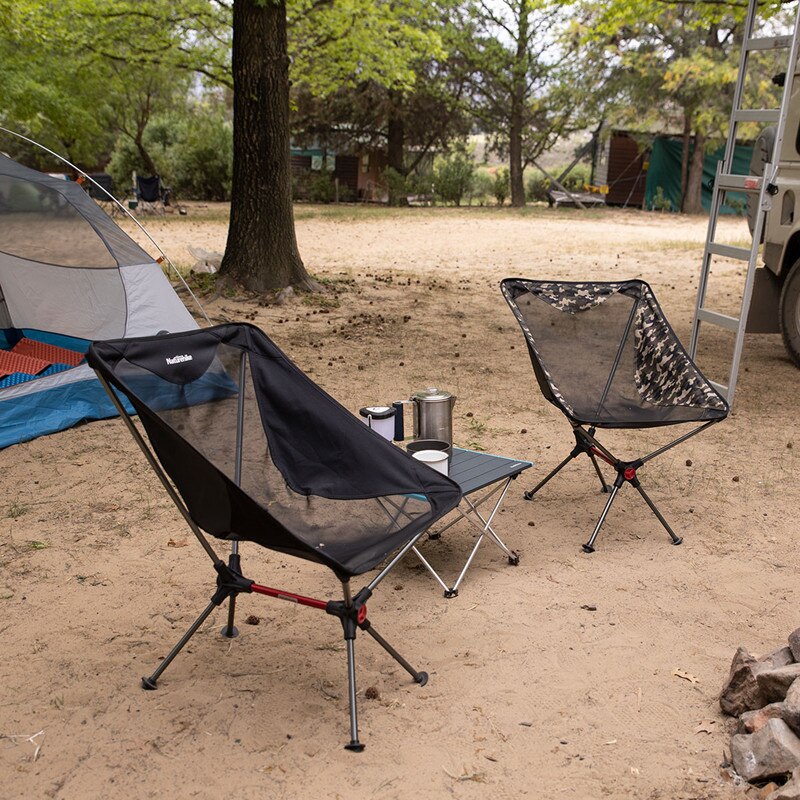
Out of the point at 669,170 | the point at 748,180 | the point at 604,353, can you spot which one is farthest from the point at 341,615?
the point at 669,170

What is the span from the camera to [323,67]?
16.9 m

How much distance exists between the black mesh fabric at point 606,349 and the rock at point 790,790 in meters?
2.14

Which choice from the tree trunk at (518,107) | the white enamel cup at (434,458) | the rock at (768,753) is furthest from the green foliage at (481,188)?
the rock at (768,753)

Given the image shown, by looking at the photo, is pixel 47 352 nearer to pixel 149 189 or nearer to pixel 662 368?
pixel 662 368

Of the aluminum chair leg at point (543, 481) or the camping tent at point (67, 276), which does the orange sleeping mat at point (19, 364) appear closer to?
the camping tent at point (67, 276)

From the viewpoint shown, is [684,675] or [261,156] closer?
[684,675]

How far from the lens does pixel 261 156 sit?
8406 millimetres

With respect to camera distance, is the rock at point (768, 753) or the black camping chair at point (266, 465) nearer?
the rock at point (768, 753)

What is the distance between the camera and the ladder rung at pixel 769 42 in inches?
199

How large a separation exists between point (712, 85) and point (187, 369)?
70.2ft

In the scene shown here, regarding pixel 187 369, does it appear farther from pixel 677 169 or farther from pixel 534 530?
pixel 677 169

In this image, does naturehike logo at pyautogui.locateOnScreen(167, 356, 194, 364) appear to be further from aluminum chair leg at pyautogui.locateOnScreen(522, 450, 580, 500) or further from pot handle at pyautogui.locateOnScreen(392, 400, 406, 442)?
aluminum chair leg at pyautogui.locateOnScreen(522, 450, 580, 500)

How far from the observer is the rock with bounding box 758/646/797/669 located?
96.9 inches

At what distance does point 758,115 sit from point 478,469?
3092 mm
